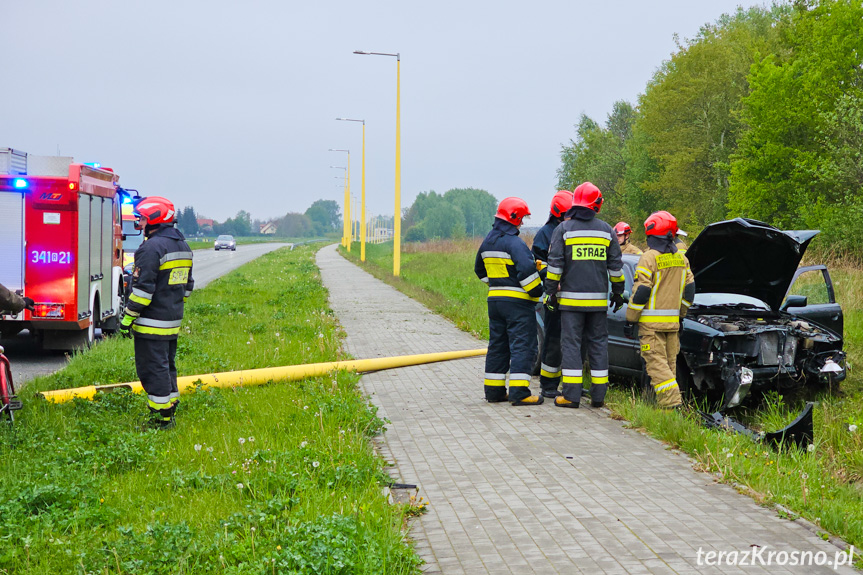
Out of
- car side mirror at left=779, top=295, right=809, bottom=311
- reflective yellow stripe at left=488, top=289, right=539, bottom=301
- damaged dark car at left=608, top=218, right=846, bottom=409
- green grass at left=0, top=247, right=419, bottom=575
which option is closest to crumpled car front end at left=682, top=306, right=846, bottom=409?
damaged dark car at left=608, top=218, right=846, bottom=409

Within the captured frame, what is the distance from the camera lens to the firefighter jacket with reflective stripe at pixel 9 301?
635 centimetres

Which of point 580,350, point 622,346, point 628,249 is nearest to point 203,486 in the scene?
point 580,350

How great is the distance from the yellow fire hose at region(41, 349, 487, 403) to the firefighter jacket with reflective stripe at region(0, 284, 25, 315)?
1.61m

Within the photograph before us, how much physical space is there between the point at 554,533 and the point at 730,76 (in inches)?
2014

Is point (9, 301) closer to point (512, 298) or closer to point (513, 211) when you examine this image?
point (512, 298)

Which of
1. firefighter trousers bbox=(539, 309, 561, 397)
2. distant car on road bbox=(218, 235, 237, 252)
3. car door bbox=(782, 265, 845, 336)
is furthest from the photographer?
distant car on road bbox=(218, 235, 237, 252)

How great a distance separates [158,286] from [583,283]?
3.77 m

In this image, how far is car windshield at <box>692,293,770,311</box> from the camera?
8.96 m

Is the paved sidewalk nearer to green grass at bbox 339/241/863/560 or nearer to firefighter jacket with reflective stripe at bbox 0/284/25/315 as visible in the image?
green grass at bbox 339/241/863/560

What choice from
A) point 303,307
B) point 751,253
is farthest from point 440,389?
point 303,307

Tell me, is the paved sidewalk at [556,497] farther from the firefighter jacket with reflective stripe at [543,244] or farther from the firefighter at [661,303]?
the firefighter jacket with reflective stripe at [543,244]

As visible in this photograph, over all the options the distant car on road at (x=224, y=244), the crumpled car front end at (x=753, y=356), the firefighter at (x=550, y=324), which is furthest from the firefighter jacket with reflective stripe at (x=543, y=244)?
the distant car on road at (x=224, y=244)

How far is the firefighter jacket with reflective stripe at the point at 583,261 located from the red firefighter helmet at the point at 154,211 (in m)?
3.45

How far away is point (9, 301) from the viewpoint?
6391 millimetres
